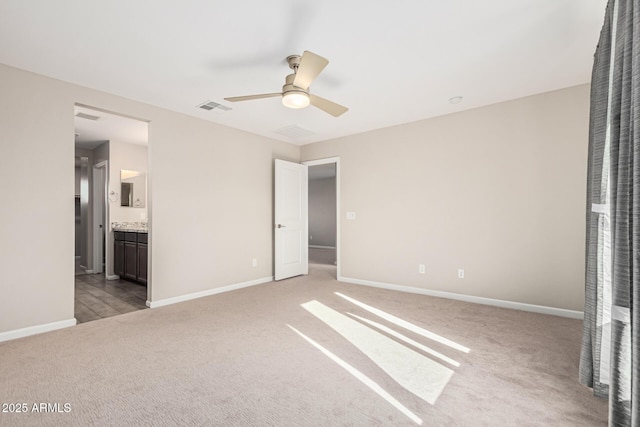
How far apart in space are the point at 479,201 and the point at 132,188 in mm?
5954

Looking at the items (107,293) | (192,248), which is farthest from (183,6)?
(107,293)

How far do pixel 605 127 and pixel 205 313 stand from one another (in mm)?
3863

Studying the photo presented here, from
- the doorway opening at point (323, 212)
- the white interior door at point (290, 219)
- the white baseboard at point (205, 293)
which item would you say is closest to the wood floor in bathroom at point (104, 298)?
the white baseboard at point (205, 293)

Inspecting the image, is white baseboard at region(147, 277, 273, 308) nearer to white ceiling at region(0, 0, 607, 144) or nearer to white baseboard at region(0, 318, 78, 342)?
white baseboard at region(0, 318, 78, 342)

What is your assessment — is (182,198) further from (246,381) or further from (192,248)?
(246,381)

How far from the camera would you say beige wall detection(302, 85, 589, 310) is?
334 centimetres

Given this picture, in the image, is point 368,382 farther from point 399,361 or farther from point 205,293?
point 205,293

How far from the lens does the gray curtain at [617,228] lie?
106 cm

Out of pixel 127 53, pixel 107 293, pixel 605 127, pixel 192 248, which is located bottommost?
pixel 107 293

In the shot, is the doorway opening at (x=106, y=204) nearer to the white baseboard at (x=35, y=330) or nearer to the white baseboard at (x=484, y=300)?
the white baseboard at (x=35, y=330)

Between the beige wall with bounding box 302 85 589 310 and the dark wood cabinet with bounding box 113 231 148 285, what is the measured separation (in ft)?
10.6

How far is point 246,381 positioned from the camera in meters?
2.04

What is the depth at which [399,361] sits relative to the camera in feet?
7.63

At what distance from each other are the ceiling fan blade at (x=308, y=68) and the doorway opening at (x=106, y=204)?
114 inches
